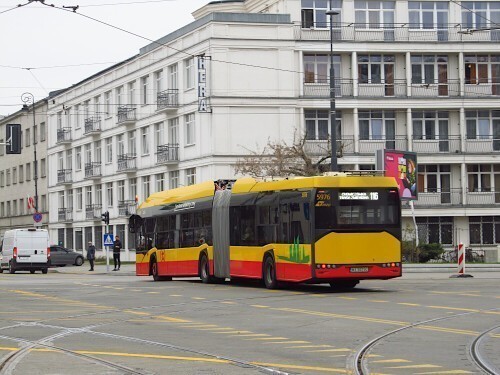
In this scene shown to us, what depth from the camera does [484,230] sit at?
66.7 m

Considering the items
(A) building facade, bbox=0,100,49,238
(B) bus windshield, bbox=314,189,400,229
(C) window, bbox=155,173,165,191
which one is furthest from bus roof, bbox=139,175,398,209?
(A) building facade, bbox=0,100,49,238

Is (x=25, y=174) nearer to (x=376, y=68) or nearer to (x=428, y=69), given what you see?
(x=376, y=68)

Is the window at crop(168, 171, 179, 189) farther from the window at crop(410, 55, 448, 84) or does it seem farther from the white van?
the window at crop(410, 55, 448, 84)

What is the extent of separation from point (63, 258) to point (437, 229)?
80.5 feet

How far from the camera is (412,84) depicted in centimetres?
6694

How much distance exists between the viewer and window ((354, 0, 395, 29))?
219ft

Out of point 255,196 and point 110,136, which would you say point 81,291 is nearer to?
point 255,196

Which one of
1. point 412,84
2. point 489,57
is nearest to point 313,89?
point 412,84

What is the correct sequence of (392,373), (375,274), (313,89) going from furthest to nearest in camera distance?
1. (313,89)
2. (375,274)
3. (392,373)

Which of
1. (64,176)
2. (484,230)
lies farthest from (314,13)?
(64,176)

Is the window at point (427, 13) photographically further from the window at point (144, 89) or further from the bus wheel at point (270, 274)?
the bus wheel at point (270, 274)

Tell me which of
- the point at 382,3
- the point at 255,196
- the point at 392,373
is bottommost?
the point at 392,373

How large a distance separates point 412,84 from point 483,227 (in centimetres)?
975

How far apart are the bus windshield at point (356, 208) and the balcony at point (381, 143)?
38129 mm
